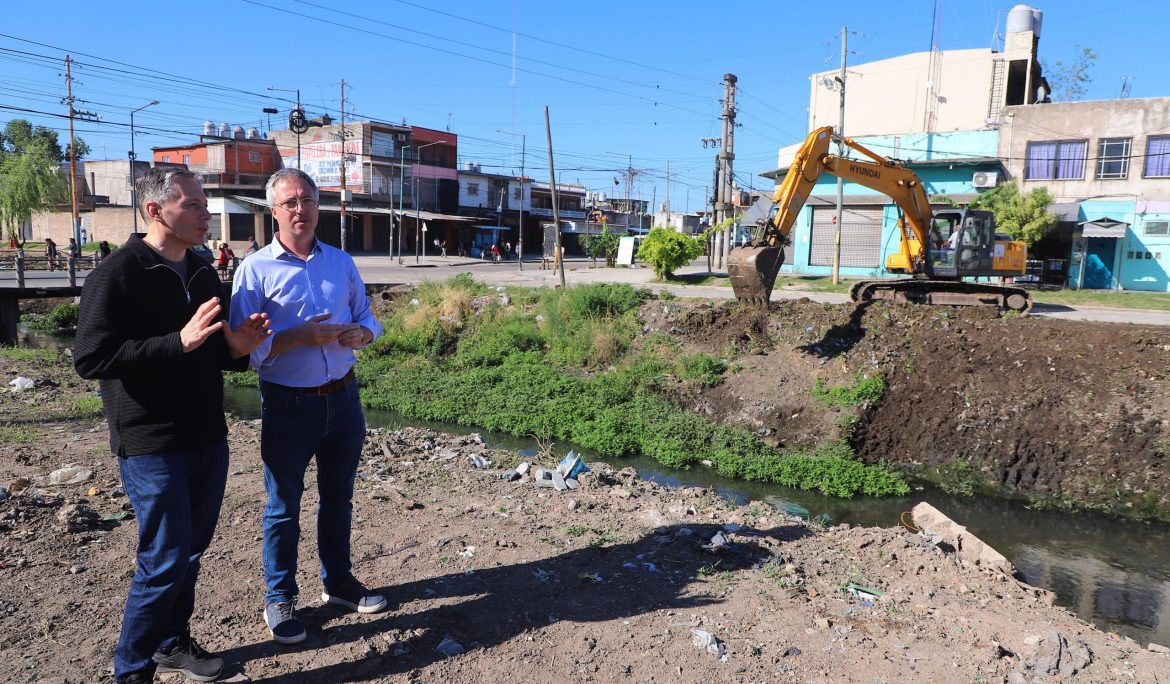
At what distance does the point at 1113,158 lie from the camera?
24766 millimetres

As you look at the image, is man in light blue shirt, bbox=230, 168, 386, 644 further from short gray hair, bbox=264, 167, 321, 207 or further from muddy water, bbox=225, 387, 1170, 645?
muddy water, bbox=225, 387, 1170, 645

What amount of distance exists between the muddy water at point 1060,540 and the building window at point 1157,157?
799 inches

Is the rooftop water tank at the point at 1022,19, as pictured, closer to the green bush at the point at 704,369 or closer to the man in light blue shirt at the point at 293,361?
the green bush at the point at 704,369

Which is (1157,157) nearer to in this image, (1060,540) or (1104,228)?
(1104,228)

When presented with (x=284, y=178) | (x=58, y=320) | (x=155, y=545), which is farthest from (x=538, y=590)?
(x=58, y=320)

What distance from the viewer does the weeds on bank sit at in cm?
1062

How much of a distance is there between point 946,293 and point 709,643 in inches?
569

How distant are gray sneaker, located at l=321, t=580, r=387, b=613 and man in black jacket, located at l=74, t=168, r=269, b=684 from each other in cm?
70

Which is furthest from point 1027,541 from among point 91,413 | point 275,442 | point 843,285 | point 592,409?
point 843,285

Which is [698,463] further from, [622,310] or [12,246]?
[12,246]

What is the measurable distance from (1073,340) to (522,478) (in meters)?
10.2

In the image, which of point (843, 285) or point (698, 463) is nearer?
point (698, 463)

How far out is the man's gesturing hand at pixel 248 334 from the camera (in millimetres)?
3102

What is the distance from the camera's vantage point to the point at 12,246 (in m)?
36.1
